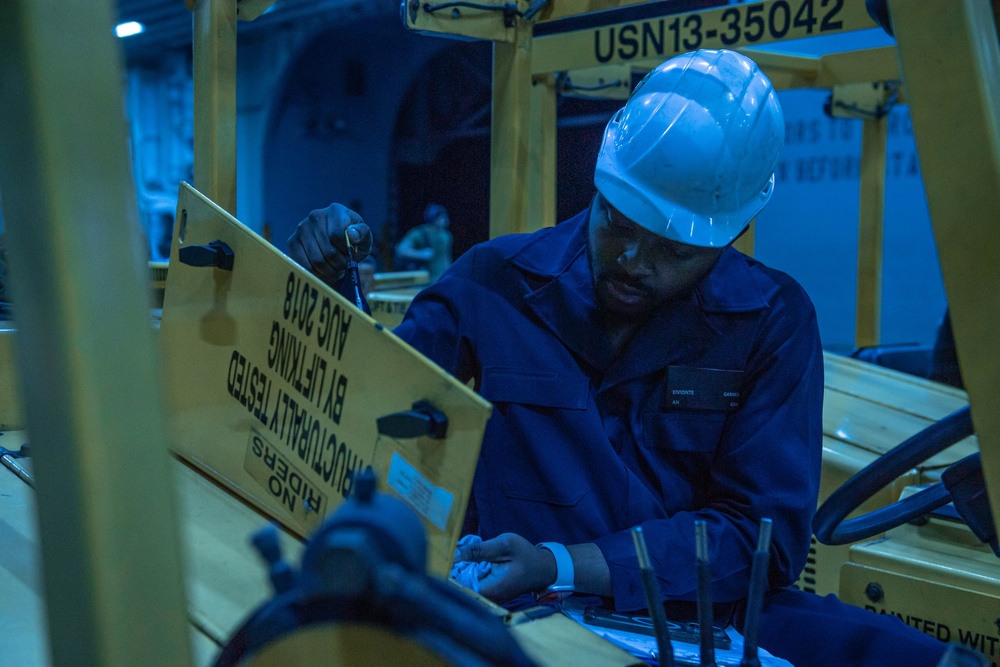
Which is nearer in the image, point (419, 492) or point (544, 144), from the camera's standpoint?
point (419, 492)

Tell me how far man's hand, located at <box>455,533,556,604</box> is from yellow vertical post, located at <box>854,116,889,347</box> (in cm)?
393

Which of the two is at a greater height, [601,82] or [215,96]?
[601,82]

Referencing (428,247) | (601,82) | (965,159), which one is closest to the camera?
(965,159)

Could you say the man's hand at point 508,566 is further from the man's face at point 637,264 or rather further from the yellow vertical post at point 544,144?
the yellow vertical post at point 544,144

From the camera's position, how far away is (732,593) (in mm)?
1677

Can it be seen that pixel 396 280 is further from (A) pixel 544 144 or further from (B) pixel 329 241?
(B) pixel 329 241

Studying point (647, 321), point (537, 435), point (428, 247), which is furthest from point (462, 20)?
point (428, 247)

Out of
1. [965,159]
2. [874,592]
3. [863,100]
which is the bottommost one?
[874,592]

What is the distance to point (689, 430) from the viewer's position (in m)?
1.77

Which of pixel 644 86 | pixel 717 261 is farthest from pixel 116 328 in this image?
pixel 717 261

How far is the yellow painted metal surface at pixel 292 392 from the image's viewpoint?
1110 mm

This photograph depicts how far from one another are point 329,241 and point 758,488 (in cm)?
92

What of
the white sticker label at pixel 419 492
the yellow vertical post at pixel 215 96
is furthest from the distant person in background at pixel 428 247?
the white sticker label at pixel 419 492

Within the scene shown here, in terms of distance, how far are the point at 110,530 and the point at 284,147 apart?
15.2 metres
